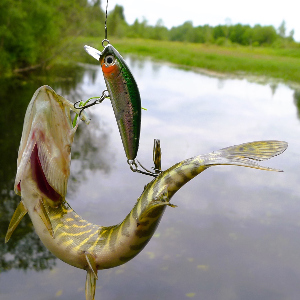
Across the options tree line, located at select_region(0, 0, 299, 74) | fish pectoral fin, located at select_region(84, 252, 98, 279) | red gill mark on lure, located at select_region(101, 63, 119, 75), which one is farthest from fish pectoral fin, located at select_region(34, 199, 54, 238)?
tree line, located at select_region(0, 0, 299, 74)

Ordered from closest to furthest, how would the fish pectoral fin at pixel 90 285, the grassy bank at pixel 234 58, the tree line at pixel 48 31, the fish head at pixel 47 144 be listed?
the fish head at pixel 47 144, the fish pectoral fin at pixel 90 285, the tree line at pixel 48 31, the grassy bank at pixel 234 58

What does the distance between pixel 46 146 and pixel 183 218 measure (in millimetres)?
6038

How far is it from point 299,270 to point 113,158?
5.46 metres

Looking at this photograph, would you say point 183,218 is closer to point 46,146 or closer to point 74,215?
point 74,215

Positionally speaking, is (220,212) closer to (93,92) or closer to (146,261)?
(146,261)

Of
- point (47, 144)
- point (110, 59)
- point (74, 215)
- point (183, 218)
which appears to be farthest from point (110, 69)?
point (183, 218)

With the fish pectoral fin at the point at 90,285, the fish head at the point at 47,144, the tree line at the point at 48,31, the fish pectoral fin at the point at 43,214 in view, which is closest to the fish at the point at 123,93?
the fish head at the point at 47,144

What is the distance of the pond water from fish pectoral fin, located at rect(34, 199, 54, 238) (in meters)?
4.28

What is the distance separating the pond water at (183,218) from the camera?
17.6ft

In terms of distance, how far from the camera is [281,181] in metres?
8.68

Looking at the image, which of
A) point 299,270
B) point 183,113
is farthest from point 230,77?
point 299,270

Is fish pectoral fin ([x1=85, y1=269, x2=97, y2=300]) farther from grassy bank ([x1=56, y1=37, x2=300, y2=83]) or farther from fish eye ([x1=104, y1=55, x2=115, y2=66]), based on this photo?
grassy bank ([x1=56, y1=37, x2=300, y2=83])

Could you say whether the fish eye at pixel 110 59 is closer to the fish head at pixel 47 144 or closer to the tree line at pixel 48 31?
the fish head at pixel 47 144

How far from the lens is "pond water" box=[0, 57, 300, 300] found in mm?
5379
